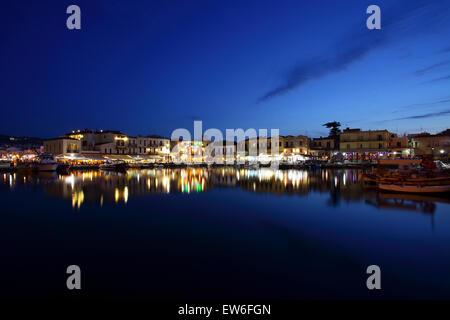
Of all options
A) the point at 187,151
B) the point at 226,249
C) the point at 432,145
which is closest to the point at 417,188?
the point at 226,249

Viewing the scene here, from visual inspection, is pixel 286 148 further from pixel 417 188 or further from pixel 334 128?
pixel 417 188

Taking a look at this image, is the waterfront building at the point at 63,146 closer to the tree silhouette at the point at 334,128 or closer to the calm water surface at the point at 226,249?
the calm water surface at the point at 226,249

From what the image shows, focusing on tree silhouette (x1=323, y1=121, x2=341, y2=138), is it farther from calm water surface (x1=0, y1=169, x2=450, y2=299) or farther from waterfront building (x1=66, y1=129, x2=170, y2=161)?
calm water surface (x1=0, y1=169, x2=450, y2=299)

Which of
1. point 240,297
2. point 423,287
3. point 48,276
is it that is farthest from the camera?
point 48,276

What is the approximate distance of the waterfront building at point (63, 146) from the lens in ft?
138

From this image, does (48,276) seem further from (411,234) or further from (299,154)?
(299,154)

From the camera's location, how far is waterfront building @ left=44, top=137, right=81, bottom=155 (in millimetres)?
41938

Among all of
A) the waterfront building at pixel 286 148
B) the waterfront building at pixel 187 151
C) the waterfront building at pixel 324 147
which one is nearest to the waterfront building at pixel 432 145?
the waterfront building at pixel 324 147

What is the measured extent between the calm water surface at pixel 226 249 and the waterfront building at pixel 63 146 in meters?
35.7

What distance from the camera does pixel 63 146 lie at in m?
41.8

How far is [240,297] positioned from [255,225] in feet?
13.8

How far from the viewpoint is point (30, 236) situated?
6898 mm
